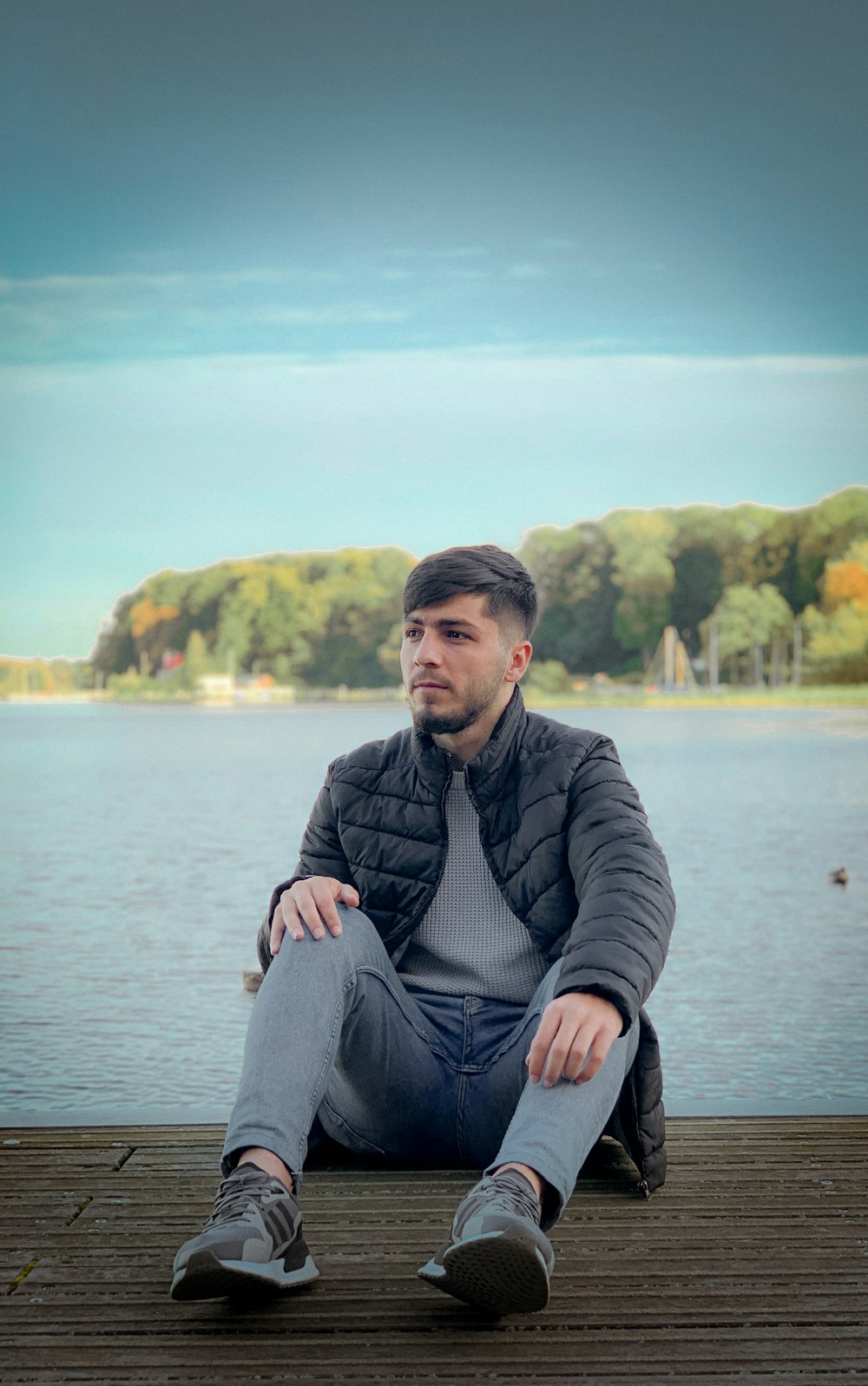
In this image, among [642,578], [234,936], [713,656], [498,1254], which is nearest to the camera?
[498,1254]

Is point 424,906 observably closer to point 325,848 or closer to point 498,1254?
point 325,848

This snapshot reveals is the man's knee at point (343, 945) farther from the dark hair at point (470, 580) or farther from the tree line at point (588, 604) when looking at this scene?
the tree line at point (588, 604)

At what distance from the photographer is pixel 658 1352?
4.94ft

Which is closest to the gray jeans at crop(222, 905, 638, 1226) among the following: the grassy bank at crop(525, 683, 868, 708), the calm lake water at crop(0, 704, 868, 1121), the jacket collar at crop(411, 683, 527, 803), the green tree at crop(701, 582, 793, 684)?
the jacket collar at crop(411, 683, 527, 803)

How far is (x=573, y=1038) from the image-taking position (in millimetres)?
1622

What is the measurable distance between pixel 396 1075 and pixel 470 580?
0.66 meters

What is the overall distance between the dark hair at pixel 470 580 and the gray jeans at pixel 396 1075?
45 cm

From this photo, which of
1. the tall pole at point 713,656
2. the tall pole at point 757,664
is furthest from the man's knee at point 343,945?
the tall pole at point 713,656

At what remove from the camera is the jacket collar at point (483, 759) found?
202 centimetres

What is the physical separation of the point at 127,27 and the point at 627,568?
25.8 m

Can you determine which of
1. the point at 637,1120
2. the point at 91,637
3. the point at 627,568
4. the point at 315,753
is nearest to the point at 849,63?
the point at 627,568

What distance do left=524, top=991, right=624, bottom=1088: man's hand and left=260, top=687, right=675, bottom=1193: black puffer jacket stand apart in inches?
5.8

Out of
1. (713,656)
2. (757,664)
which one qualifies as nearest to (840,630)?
(757,664)

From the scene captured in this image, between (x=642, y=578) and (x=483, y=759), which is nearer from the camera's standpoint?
(x=483, y=759)
